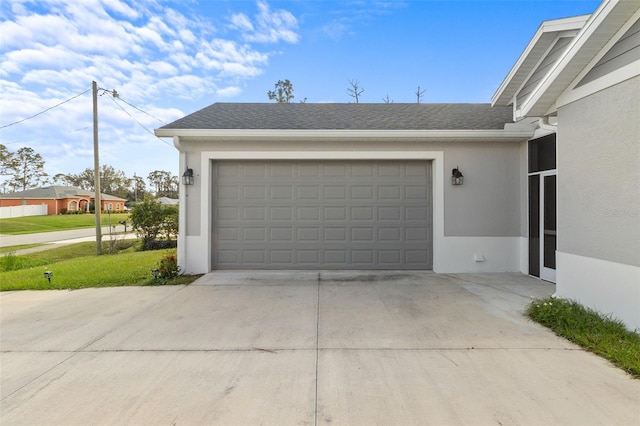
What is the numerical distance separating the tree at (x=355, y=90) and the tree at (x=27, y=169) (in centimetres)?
5229

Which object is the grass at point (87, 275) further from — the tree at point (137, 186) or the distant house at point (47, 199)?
the tree at point (137, 186)

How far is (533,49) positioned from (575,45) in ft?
5.96

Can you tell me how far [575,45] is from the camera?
384 cm

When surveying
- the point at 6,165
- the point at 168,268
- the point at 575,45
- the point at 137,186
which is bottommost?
the point at 168,268

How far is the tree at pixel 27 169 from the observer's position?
46375mm

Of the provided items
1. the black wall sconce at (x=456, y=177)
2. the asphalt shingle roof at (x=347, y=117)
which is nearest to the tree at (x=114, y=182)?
the asphalt shingle roof at (x=347, y=117)

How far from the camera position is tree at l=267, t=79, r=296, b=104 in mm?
25609

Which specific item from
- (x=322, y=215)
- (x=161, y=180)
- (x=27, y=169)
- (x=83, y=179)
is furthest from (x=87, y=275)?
(x=83, y=179)

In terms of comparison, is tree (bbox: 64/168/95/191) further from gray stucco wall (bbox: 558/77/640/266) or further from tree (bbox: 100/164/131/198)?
gray stucco wall (bbox: 558/77/640/266)

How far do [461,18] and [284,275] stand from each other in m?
9.68

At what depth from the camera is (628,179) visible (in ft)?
Answer: 11.5

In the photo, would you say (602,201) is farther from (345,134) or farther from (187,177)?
(187,177)

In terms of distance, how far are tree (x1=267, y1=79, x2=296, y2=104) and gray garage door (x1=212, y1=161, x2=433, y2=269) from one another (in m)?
20.4

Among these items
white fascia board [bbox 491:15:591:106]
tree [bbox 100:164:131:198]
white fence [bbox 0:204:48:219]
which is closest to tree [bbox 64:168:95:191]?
tree [bbox 100:164:131:198]
